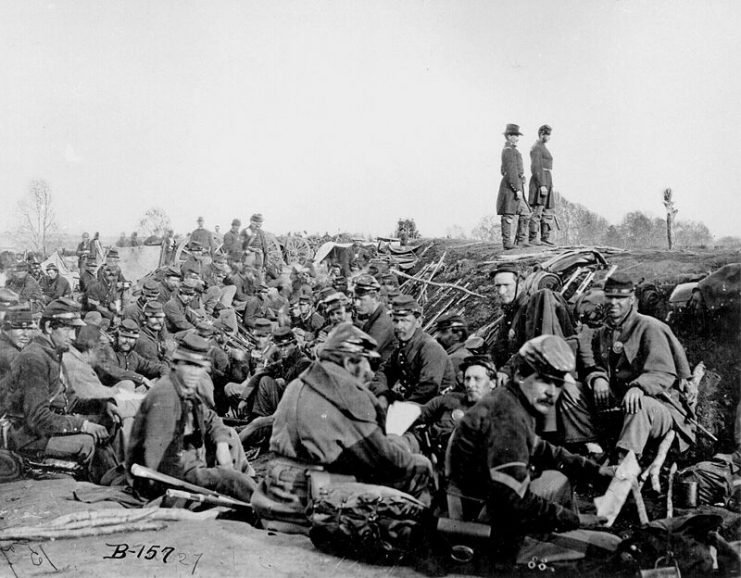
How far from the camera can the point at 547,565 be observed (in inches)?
144

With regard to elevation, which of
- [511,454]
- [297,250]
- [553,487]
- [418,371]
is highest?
[297,250]

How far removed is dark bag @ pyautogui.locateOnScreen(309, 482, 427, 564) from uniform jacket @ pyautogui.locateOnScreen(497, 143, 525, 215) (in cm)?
632

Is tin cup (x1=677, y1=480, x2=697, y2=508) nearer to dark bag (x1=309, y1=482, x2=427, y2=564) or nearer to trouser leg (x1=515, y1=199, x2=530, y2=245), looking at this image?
dark bag (x1=309, y1=482, x2=427, y2=564)

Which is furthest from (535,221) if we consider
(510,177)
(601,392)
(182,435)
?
(182,435)

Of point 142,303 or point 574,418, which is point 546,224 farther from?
point 142,303

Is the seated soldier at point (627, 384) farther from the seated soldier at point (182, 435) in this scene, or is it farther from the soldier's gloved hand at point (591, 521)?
the seated soldier at point (182, 435)

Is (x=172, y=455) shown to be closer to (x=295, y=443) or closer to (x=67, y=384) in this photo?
(x=295, y=443)

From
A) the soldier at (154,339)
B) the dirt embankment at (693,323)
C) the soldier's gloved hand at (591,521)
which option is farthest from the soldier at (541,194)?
the soldier's gloved hand at (591,521)

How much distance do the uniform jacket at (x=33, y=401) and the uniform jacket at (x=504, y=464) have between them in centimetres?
401

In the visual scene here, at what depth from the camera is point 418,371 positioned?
5.80m

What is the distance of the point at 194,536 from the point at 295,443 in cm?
102

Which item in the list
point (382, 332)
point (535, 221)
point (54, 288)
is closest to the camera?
point (382, 332)

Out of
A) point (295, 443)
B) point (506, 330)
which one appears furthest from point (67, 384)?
point (506, 330)

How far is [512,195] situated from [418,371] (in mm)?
4690
